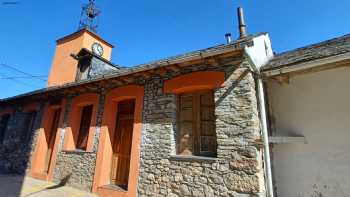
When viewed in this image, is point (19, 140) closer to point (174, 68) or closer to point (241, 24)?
point (174, 68)

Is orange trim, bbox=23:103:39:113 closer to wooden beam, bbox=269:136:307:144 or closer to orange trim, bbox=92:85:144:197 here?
orange trim, bbox=92:85:144:197

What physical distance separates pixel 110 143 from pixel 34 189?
8.12ft

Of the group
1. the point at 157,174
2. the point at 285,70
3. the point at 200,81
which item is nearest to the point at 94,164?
the point at 157,174

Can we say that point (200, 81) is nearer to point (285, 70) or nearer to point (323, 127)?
point (285, 70)

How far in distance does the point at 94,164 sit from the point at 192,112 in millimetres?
3297

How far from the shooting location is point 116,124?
6246mm

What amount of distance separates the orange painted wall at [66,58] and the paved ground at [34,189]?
24.3 feet

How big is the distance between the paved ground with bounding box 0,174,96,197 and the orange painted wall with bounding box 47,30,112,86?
7.41 m

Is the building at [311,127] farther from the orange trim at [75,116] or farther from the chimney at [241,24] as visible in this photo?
the orange trim at [75,116]

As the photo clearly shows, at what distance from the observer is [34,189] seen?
5676mm

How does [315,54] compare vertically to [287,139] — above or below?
above

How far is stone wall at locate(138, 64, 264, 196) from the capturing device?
12.3ft

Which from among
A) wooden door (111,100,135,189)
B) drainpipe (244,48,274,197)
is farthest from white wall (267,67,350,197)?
wooden door (111,100,135,189)

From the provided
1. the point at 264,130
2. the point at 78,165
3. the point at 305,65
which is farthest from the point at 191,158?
the point at 78,165
